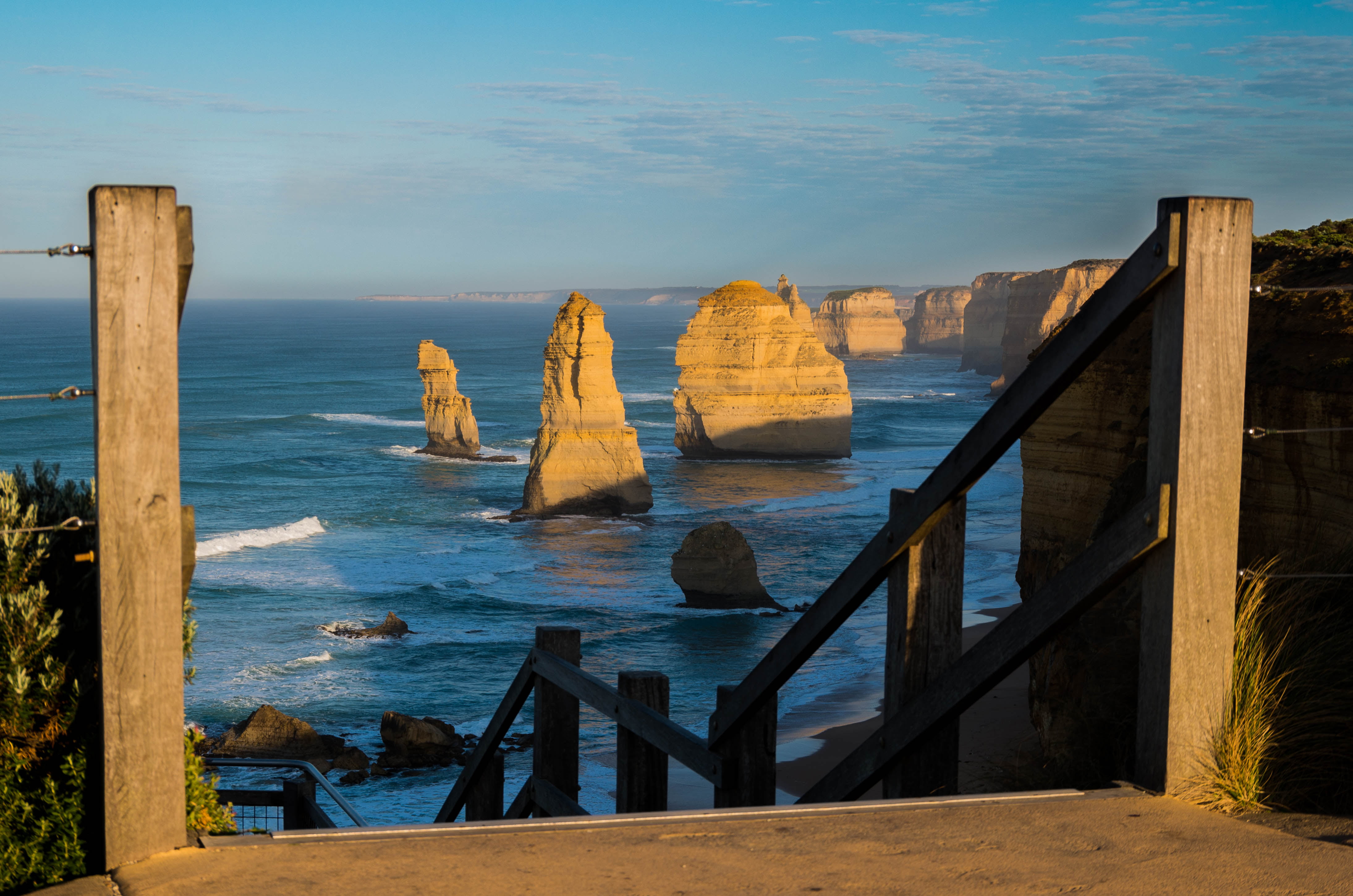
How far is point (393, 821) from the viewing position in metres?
18.8

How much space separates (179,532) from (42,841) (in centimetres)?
80

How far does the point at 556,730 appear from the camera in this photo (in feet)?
18.2

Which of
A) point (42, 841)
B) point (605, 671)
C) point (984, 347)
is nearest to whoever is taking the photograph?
point (42, 841)

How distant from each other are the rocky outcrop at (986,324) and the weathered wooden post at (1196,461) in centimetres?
14887

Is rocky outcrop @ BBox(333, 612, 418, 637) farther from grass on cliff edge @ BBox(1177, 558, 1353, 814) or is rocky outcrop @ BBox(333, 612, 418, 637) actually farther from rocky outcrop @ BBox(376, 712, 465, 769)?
grass on cliff edge @ BBox(1177, 558, 1353, 814)

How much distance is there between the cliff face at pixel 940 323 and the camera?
616 ft

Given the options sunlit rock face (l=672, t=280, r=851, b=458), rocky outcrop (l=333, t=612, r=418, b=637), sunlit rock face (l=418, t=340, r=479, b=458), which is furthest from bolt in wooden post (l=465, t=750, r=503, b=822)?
sunlit rock face (l=418, t=340, r=479, b=458)

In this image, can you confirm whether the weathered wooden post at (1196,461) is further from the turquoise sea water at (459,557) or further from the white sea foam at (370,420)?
the white sea foam at (370,420)

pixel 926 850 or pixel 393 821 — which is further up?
pixel 926 850

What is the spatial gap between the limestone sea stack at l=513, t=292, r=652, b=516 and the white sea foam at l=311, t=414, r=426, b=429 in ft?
119

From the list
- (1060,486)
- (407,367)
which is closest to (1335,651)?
(1060,486)

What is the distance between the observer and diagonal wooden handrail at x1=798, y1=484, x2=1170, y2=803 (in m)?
3.17

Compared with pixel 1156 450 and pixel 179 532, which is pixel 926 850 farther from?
pixel 179 532

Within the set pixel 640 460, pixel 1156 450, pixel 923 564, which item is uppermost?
pixel 1156 450
